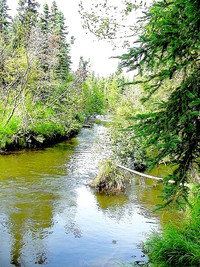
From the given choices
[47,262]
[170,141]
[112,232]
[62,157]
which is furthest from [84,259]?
[62,157]

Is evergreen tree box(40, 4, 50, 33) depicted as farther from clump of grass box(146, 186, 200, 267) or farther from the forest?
clump of grass box(146, 186, 200, 267)

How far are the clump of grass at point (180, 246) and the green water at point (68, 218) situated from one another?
1488 millimetres

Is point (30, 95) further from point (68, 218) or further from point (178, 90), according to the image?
point (178, 90)

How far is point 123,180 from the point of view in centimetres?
1201

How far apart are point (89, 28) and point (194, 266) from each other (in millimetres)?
5943

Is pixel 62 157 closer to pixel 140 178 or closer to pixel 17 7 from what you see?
pixel 140 178

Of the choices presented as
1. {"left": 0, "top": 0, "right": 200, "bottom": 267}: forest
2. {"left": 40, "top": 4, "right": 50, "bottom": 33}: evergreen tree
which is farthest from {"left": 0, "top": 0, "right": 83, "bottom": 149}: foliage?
{"left": 40, "top": 4, "right": 50, "bottom": 33}: evergreen tree

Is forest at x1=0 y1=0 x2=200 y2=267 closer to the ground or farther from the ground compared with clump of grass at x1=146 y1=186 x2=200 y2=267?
farther from the ground

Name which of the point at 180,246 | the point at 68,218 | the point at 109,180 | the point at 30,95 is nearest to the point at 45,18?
the point at 30,95

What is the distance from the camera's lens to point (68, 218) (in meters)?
9.03

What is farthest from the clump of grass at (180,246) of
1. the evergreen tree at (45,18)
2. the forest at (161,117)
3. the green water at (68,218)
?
the evergreen tree at (45,18)

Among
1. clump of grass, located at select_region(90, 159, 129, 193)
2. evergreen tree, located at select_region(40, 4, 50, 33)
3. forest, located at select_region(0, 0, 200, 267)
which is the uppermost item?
evergreen tree, located at select_region(40, 4, 50, 33)

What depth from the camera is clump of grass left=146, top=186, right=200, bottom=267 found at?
455 cm

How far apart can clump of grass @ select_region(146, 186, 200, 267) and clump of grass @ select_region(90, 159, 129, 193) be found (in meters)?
6.34
